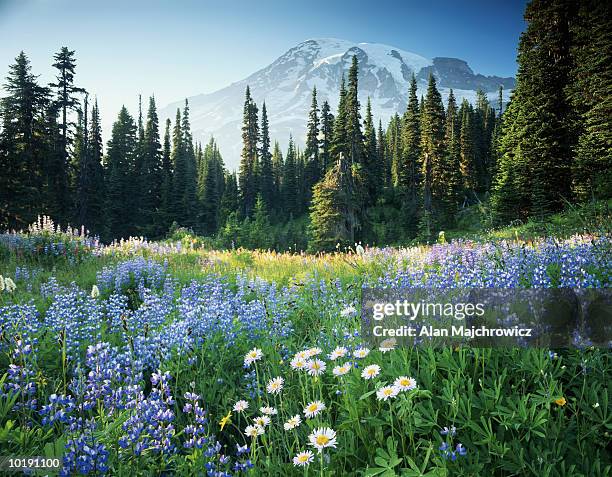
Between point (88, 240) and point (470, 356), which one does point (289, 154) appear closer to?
point (88, 240)

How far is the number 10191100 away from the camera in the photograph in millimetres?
1889

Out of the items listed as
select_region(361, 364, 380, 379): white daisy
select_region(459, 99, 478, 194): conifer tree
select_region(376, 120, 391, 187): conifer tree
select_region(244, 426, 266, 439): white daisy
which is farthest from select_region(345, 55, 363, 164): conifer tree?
select_region(244, 426, 266, 439): white daisy

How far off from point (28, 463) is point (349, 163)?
103 ft

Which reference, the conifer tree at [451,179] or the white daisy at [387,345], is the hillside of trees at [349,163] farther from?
the white daisy at [387,345]

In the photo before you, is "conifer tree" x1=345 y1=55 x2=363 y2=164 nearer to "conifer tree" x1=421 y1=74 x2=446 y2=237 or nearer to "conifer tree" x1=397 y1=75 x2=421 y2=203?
"conifer tree" x1=421 y1=74 x2=446 y2=237

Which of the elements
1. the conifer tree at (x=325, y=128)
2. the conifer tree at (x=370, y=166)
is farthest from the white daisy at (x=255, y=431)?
the conifer tree at (x=325, y=128)

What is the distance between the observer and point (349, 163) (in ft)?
105

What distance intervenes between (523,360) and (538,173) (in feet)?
81.1

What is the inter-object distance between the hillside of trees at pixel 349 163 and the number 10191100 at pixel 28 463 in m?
6.45

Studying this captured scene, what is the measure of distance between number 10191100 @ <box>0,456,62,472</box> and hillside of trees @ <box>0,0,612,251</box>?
21.2ft

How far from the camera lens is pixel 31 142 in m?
30.3

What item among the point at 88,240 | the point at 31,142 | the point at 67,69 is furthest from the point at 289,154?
the point at 88,240

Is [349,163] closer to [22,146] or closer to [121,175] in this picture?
[22,146]

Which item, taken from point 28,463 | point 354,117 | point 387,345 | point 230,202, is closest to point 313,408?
point 387,345
